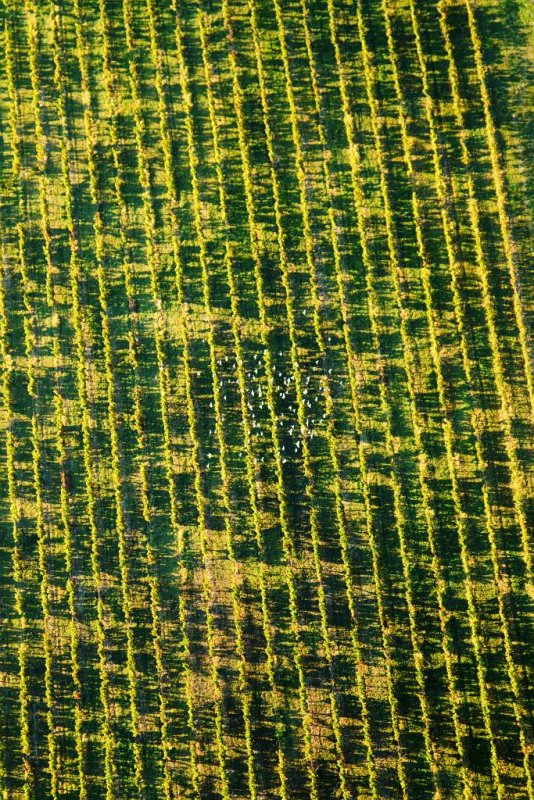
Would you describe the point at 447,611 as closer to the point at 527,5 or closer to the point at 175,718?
the point at 175,718

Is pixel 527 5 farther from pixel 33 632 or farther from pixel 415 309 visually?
pixel 33 632

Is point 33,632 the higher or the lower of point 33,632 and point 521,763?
the higher

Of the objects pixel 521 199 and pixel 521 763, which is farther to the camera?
pixel 521 199

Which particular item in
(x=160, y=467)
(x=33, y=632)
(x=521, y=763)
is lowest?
(x=521, y=763)

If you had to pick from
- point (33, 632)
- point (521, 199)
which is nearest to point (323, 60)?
point (521, 199)

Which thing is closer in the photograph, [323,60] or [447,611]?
[447,611]

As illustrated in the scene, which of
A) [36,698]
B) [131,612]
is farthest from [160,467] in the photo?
[36,698]
